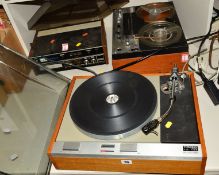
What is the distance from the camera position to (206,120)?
0.98m

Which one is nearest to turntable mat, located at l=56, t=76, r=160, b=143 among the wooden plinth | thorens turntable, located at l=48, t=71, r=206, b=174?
thorens turntable, located at l=48, t=71, r=206, b=174

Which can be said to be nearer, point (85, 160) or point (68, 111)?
point (85, 160)

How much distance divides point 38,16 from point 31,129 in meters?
0.58

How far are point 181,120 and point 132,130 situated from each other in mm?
153

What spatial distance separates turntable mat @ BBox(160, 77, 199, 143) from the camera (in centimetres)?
82

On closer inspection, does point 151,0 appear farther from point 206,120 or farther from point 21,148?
point 21,148

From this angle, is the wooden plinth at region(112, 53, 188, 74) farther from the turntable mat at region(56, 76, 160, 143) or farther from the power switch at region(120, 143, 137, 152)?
the power switch at region(120, 143, 137, 152)

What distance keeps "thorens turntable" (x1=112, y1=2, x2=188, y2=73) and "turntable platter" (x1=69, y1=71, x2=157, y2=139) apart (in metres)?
0.16

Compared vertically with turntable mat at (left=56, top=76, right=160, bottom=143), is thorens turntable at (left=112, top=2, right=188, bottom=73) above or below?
above

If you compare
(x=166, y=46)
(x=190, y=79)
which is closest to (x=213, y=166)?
(x=190, y=79)

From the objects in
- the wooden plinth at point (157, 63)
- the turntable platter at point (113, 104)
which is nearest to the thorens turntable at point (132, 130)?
the turntable platter at point (113, 104)

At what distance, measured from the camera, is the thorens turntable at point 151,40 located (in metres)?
1.11

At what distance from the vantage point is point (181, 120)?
86 cm

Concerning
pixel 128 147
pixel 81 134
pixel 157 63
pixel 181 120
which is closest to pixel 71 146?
pixel 81 134
